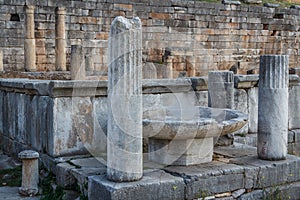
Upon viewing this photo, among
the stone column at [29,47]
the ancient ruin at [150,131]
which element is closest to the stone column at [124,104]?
the ancient ruin at [150,131]

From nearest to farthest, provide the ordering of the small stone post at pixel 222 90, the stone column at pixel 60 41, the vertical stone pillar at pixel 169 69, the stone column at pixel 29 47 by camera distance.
Answer: the small stone post at pixel 222 90
the stone column at pixel 29 47
the stone column at pixel 60 41
the vertical stone pillar at pixel 169 69

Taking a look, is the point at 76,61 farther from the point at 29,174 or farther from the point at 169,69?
the point at 29,174

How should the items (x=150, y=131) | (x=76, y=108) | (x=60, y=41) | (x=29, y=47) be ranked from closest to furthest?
(x=150, y=131) → (x=76, y=108) → (x=29, y=47) → (x=60, y=41)

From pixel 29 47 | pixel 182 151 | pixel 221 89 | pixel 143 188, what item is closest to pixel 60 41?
pixel 29 47

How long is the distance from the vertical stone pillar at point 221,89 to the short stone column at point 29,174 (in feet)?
8.44

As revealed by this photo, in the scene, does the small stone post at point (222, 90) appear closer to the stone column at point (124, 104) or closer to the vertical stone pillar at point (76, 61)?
the stone column at point (124, 104)

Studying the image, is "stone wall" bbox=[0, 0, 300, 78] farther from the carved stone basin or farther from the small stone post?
the carved stone basin

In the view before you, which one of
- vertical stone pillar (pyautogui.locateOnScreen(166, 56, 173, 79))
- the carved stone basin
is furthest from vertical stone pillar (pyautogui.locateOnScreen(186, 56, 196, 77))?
the carved stone basin

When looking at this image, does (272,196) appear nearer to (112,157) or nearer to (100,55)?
(112,157)

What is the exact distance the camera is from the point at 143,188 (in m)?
4.46

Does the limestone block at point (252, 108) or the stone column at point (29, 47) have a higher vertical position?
the stone column at point (29, 47)

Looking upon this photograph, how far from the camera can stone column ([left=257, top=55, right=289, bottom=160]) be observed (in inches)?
215

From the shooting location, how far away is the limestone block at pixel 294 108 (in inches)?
317

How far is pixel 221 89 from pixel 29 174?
9.24 ft
